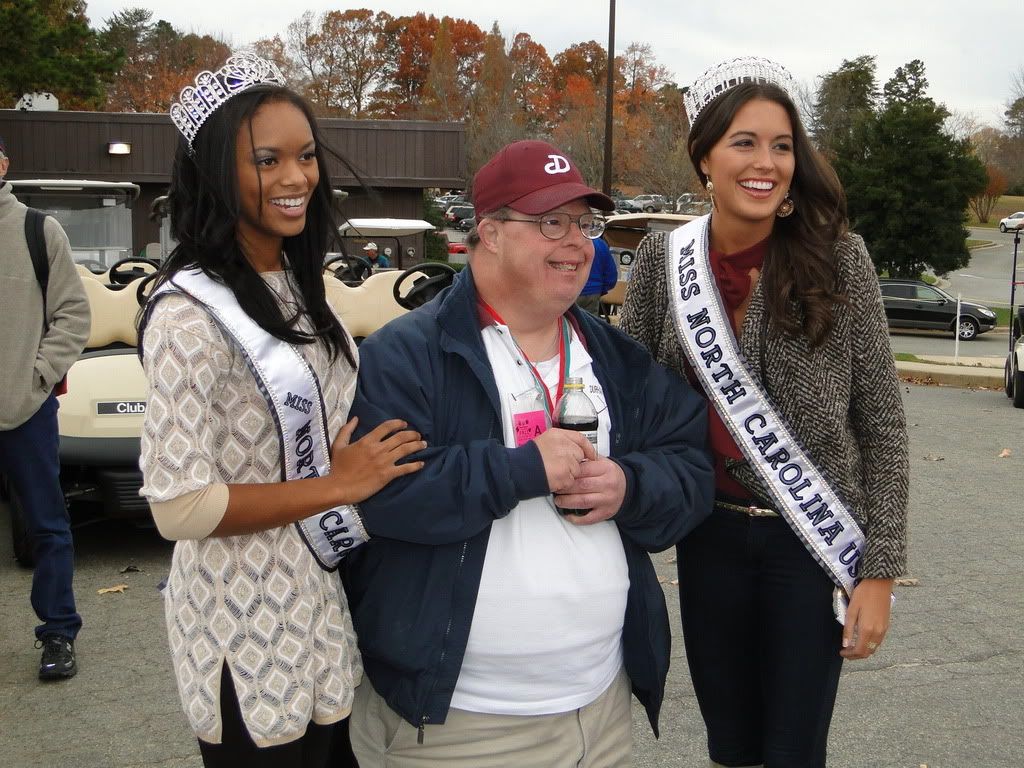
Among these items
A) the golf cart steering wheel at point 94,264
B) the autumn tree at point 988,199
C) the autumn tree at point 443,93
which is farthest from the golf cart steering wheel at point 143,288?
the autumn tree at point 988,199

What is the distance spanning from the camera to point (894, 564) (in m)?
2.34

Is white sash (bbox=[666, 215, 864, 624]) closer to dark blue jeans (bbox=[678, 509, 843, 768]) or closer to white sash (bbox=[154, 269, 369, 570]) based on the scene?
dark blue jeans (bbox=[678, 509, 843, 768])

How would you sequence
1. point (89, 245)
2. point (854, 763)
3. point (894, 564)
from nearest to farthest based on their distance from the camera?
point (894, 564) < point (854, 763) < point (89, 245)

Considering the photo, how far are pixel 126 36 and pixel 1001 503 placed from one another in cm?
6308

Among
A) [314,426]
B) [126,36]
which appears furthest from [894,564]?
[126,36]

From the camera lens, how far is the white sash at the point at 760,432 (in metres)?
2.35

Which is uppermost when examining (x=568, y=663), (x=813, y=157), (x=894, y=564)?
(x=813, y=157)

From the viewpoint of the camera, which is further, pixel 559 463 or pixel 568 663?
pixel 568 663

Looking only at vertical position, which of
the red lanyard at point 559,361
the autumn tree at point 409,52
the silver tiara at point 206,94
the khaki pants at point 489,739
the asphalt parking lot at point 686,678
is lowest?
the asphalt parking lot at point 686,678

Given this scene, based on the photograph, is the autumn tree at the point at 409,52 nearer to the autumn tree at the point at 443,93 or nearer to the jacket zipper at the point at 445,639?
the autumn tree at the point at 443,93

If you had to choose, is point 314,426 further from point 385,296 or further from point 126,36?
point 126,36

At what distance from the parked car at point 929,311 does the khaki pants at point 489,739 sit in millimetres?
24042

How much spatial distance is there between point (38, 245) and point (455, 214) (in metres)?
39.5

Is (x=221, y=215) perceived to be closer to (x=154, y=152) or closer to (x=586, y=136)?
(x=154, y=152)
